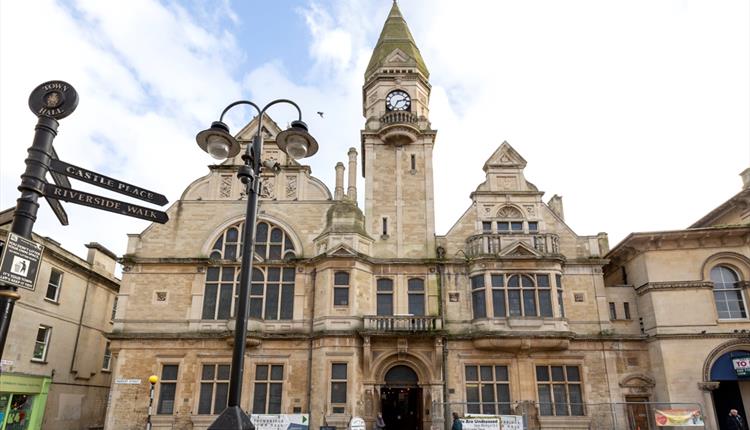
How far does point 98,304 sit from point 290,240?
42.0 feet

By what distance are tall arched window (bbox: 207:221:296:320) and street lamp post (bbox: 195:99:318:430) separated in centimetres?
1628

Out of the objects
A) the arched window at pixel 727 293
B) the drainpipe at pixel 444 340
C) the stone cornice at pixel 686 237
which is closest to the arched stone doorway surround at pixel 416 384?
the drainpipe at pixel 444 340

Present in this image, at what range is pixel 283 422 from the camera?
19641 millimetres

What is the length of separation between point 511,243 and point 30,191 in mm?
21347

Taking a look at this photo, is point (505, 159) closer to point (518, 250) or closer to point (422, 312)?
point (518, 250)

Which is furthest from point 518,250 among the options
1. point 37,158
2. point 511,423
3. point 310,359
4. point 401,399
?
point 37,158

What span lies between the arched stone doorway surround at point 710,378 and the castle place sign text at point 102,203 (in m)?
23.7

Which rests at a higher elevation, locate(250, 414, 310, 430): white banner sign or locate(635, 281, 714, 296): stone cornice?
locate(635, 281, 714, 296): stone cornice

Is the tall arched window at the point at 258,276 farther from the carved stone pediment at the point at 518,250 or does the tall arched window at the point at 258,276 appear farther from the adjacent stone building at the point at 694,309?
the adjacent stone building at the point at 694,309

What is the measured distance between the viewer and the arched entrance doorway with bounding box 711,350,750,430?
22.0 metres

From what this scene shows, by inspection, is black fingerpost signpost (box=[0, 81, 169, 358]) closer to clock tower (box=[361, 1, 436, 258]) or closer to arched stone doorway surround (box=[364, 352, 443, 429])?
arched stone doorway surround (box=[364, 352, 443, 429])

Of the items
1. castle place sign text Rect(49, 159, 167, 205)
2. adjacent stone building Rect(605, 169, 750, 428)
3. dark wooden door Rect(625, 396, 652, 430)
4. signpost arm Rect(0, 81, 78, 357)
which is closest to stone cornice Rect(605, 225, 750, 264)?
adjacent stone building Rect(605, 169, 750, 428)

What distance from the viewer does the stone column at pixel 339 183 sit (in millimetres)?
26561

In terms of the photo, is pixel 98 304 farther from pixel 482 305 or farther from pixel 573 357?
pixel 573 357
